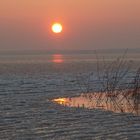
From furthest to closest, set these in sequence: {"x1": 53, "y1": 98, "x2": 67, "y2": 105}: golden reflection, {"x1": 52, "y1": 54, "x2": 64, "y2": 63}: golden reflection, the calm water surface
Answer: {"x1": 52, "y1": 54, "x2": 64, "y2": 63}: golden reflection
{"x1": 53, "y1": 98, "x2": 67, "y2": 105}: golden reflection
the calm water surface

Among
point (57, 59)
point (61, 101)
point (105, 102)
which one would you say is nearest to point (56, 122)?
point (105, 102)

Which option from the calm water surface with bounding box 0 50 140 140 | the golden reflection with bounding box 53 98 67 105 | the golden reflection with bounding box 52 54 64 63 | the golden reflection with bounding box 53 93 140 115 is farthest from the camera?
the golden reflection with bounding box 52 54 64 63

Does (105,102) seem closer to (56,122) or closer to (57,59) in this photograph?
(56,122)

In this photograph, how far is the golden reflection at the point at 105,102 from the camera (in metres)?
16.1

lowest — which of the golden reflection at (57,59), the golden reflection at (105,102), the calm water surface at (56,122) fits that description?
the calm water surface at (56,122)

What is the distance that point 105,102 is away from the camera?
17.9 meters

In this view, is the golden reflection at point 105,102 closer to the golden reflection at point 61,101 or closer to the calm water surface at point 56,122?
the golden reflection at point 61,101

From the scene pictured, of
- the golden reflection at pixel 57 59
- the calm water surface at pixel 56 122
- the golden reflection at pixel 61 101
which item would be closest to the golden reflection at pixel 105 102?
the golden reflection at pixel 61 101

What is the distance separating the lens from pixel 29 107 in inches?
640

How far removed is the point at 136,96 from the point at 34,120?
Result: 6.15 meters

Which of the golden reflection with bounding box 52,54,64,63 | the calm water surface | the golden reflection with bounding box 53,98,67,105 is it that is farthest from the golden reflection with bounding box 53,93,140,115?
the golden reflection with bounding box 52,54,64,63

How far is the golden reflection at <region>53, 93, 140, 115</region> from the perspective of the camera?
16078 millimetres

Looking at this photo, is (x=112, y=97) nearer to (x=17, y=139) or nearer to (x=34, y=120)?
(x=34, y=120)

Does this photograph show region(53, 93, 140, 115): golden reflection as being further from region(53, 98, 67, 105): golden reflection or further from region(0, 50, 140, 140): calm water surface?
region(0, 50, 140, 140): calm water surface
